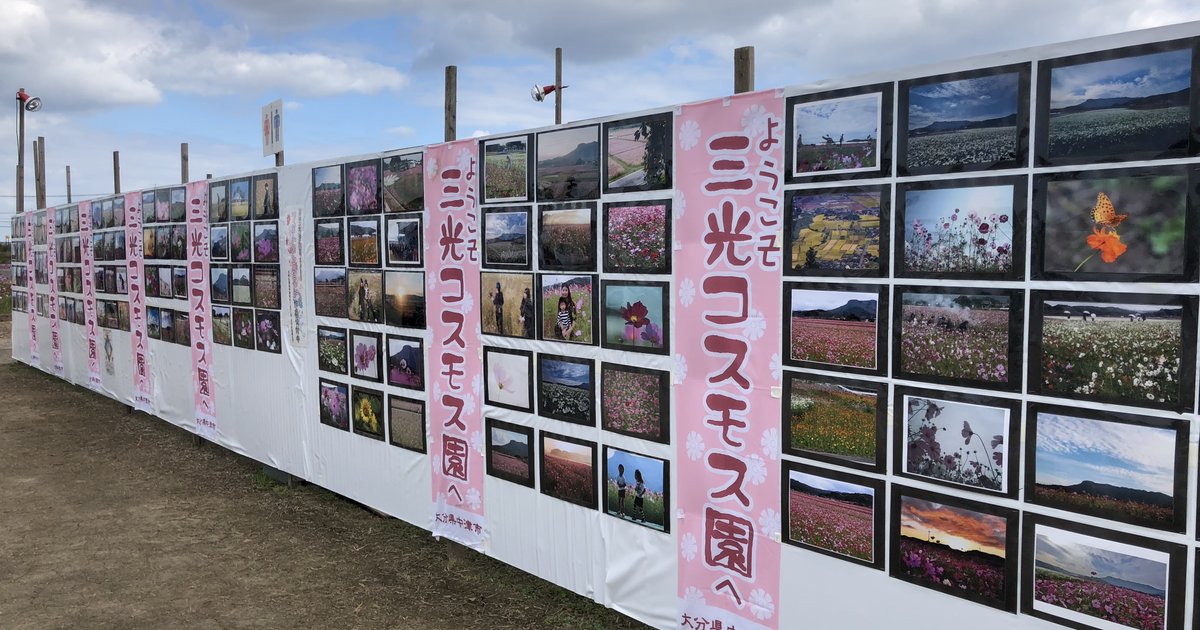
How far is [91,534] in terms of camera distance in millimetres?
5980

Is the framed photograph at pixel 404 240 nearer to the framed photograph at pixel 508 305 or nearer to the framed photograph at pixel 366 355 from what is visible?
the framed photograph at pixel 366 355

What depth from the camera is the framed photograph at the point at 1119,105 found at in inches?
92.9

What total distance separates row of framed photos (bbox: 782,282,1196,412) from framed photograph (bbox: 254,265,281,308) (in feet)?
16.0

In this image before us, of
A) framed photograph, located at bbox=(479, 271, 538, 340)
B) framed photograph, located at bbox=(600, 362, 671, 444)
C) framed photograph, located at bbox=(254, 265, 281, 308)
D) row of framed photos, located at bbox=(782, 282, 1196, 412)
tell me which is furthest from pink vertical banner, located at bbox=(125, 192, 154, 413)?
row of framed photos, located at bbox=(782, 282, 1196, 412)

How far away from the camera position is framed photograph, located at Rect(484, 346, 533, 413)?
4.57 meters

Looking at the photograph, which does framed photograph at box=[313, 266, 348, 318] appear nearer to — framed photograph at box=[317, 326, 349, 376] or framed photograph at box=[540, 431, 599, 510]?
framed photograph at box=[317, 326, 349, 376]

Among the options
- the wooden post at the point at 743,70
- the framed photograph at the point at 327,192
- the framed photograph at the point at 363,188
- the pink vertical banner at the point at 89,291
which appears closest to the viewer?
the wooden post at the point at 743,70

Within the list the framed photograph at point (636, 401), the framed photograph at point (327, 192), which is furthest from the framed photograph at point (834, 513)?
the framed photograph at point (327, 192)

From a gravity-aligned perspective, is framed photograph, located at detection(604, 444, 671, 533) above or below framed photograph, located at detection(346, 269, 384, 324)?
below

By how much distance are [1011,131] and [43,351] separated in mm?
15111

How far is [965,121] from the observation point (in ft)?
9.14

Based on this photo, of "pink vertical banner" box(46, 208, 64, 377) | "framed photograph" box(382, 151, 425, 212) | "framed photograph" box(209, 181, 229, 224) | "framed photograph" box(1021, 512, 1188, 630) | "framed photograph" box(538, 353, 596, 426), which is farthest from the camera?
"pink vertical banner" box(46, 208, 64, 377)

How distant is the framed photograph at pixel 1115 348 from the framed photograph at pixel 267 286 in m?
5.80

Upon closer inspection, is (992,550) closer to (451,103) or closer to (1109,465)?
(1109,465)
